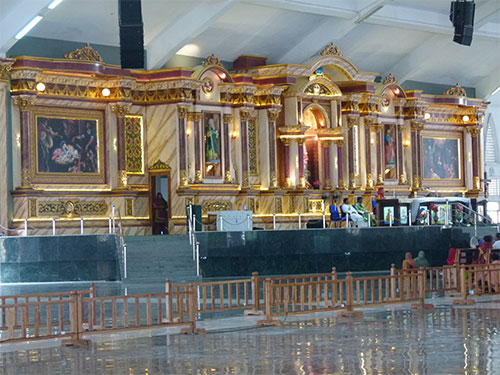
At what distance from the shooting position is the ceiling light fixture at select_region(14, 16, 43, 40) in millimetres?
27703

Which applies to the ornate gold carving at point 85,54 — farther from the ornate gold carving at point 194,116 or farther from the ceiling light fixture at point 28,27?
the ornate gold carving at point 194,116

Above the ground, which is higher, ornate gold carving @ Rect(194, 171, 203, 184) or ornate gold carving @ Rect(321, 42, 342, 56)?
ornate gold carving @ Rect(321, 42, 342, 56)

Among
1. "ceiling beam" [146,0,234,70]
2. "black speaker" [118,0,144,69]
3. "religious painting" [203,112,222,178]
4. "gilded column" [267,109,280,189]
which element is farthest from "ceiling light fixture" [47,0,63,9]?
"gilded column" [267,109,280,189]

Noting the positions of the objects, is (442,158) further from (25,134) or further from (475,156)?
(25,134)

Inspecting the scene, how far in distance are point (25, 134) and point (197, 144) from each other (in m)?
5.86

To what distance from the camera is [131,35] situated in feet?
68.6

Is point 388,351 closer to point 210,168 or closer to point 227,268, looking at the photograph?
point 227,268

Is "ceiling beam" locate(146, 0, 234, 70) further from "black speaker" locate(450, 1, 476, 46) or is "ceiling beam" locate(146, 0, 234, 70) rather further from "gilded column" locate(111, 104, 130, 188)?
"black speaker" locate(450, 1, 476, 46)

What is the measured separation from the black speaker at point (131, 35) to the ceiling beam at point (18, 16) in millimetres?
6806

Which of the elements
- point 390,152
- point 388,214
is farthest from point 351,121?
point 388,214

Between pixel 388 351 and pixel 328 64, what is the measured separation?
2438 centimetres

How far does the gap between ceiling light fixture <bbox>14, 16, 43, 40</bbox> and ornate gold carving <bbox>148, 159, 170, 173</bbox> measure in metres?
6.47

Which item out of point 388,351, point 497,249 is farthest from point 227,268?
point 388,351

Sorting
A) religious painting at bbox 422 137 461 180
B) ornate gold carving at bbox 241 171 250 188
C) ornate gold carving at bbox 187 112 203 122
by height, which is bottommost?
ornate gold carving at bbox 241 171 250 188
